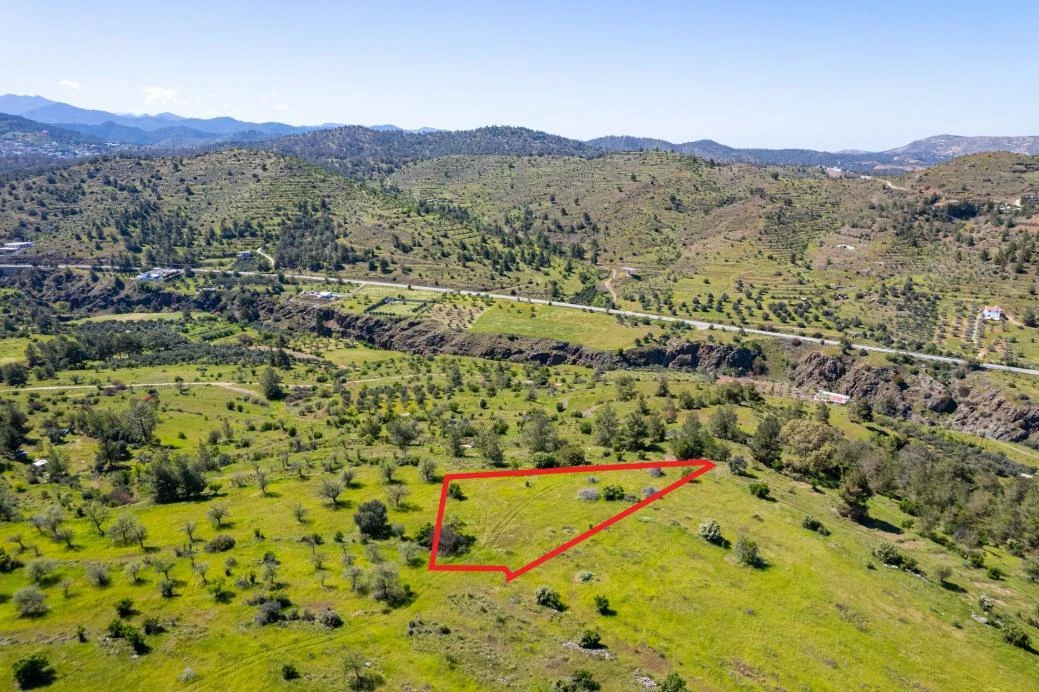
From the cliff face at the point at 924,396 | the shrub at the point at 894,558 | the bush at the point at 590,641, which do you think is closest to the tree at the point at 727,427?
the shrub at the point at 894,558

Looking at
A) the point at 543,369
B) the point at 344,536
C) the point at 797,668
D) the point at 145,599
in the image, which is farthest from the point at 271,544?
the point at 543,369

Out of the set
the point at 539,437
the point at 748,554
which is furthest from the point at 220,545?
the point at 748,554

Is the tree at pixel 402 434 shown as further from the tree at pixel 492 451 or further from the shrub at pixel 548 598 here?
the shrub at pixel 548 598

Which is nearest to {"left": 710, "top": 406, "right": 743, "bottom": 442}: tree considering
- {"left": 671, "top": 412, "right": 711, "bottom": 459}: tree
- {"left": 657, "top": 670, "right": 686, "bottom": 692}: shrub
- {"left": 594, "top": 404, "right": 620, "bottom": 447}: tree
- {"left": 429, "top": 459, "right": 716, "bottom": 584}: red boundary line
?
{"left": 671, "top": 412, "right": 711, "bottom": 459}: tree

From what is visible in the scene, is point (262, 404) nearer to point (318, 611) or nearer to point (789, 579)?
point (318, 611)

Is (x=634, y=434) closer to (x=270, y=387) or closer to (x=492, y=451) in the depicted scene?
(x=492, y=451)
